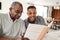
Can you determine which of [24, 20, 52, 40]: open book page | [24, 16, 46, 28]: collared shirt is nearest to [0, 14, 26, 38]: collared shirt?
[24, 16, 46, 28]: collared shirt

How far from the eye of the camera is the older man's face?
150 centimetres

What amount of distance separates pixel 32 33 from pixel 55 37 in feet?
1.62

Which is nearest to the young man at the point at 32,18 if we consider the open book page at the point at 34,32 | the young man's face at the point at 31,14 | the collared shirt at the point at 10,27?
the young man's face at the point at 31,14

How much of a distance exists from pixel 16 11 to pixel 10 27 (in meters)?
0.23

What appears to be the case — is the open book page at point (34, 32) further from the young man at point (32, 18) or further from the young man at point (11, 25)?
the young man at point (32, 18)

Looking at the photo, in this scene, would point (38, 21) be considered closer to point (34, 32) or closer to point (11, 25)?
point (11, 25)

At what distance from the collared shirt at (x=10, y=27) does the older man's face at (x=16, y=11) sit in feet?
0.20

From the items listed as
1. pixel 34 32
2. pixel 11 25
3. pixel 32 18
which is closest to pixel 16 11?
pixel 11 25

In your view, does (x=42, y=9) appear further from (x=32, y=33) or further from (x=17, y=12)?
(x=32, y=33)

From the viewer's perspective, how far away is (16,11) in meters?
1.54

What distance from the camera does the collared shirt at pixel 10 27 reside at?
1.60 meters

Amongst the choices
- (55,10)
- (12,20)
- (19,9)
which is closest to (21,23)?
(12,20)

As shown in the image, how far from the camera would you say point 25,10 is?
1748 millimetres

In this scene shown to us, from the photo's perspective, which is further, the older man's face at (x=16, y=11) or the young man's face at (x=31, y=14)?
the young man's face at (x=31, y=14)
